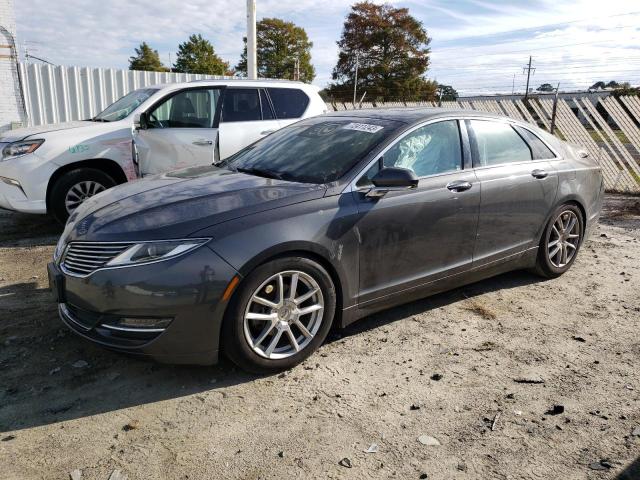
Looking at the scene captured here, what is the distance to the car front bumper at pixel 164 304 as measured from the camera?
9.26 feet

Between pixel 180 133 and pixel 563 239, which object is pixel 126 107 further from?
pixel 563 239

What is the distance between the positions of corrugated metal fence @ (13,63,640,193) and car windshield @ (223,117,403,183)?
8.08 m

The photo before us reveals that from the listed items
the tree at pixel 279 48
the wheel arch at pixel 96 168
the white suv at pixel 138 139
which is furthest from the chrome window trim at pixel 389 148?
the tree at pixel 279 48

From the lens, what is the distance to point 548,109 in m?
12.1

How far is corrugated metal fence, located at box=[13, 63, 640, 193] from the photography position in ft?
35.5

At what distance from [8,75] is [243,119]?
7192 millimetres

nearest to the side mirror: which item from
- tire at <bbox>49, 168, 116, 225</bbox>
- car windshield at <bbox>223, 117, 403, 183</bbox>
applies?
tire at <bbox>49, 168, 116, 225</bbox>

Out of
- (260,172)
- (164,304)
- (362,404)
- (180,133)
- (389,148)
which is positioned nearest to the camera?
(164,304)

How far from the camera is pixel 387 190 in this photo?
3.52m

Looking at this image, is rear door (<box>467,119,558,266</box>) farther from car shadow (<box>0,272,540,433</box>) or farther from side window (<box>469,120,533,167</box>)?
car shadow (<box>0,272,540,433</box>)

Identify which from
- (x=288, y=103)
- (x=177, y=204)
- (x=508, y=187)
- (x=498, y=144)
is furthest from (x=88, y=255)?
(x=288, y=103)

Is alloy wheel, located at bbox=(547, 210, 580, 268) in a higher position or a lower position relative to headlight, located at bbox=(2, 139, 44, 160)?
lower

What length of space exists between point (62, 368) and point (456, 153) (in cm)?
316

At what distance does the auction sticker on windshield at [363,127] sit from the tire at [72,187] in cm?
374
